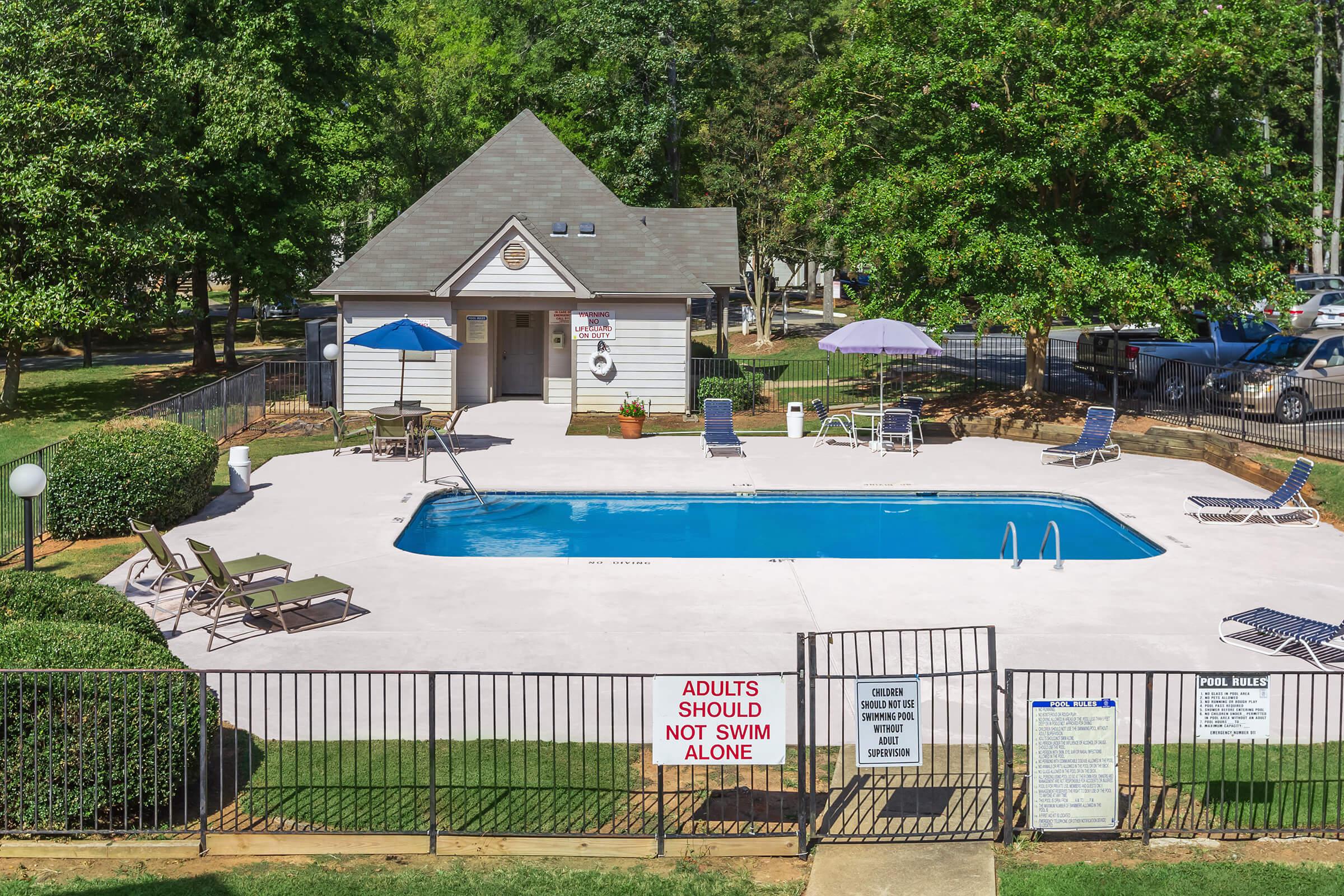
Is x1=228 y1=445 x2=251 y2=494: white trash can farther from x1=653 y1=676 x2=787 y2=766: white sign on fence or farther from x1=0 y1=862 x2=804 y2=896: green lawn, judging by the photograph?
x1=653 y1=676 x2=787 y2=766: white sign on fence

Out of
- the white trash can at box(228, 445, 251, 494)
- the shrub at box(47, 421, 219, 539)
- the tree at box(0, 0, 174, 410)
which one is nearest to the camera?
the shrub at box(47, 421, 219, 539)

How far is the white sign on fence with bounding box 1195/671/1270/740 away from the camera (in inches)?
354

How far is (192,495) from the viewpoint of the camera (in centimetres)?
1922

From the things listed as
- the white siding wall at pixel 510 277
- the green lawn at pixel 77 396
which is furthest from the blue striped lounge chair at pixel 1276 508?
the green lawn at pixel 77 396

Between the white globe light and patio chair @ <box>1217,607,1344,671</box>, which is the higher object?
the white globe light

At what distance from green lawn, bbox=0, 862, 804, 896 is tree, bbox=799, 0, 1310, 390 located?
18.9 m

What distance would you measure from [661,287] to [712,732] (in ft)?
71.9

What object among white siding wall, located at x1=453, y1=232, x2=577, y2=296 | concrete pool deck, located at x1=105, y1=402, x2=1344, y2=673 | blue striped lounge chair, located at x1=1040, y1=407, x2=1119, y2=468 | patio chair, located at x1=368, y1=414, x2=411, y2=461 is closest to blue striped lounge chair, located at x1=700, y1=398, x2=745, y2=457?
concrete pool deck, located at x1=105, y1=402, x2=1344, y2=673

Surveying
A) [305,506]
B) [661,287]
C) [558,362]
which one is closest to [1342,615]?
[305,506]

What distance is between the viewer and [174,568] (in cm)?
1455

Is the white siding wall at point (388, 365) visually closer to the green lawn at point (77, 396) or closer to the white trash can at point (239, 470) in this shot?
the green lawn at point (77, 396)

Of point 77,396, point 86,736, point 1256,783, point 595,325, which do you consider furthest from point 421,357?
point 1256,783

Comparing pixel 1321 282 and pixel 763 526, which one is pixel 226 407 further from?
pixel 1321 282

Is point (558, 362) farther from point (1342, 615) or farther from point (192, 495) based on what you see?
point (1342, 615)
